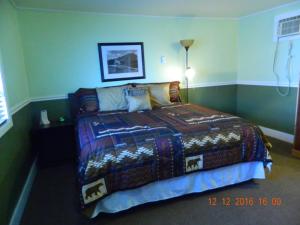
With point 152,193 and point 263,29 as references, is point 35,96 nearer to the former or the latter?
point 152,193

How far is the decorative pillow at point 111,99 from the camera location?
314 cm

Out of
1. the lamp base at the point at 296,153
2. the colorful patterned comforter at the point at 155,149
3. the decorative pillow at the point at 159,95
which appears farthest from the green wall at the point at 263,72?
the decorative pillow at the point at 159,95

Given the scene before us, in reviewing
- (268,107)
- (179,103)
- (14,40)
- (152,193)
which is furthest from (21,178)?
(268,107)

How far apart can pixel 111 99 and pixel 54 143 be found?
99 centimetres

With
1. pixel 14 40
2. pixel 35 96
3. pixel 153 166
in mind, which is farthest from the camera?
pixel 35 96

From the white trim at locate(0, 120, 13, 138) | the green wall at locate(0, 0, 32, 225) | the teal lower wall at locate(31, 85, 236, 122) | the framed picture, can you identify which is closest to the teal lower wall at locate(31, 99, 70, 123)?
the green wall at locate(0, 0, 32, 225)

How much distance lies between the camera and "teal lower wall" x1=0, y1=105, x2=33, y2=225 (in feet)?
5.44

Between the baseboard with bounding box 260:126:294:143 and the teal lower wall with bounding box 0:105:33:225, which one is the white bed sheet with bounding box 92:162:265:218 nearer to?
the teal lower wall with bounding box 0:105:33:225

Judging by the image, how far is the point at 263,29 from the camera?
3.63 metres

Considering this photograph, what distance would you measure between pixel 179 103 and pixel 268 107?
1.60m

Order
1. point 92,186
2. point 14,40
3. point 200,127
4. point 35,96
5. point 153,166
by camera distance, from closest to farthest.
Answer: point 92,186, point 153,166, point 200,127, point 14,40, point 35,96

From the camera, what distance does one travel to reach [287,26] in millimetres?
3223

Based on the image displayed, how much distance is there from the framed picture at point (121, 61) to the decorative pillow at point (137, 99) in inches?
20.9
